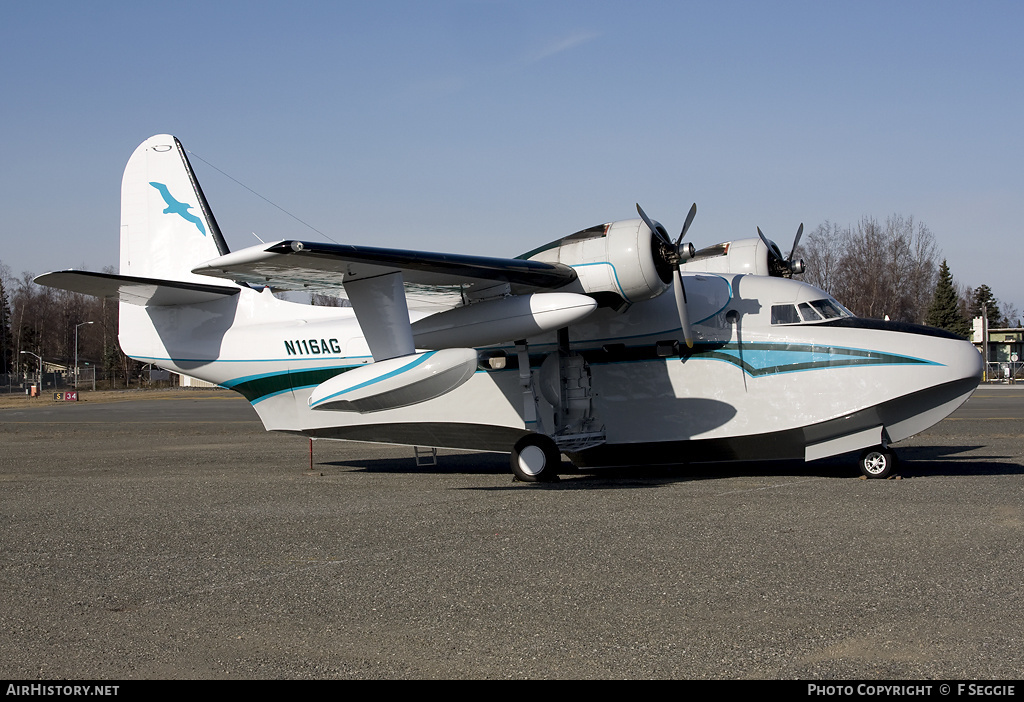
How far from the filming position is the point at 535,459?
13.4 metres

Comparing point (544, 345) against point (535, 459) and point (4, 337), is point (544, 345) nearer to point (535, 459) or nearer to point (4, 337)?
point (535, 459)

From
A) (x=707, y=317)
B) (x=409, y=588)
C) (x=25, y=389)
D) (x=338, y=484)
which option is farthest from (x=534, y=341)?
(x=25, y=389)

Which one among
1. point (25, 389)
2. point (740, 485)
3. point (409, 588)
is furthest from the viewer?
point (25, 389)

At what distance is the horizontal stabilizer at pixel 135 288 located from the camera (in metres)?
12.3

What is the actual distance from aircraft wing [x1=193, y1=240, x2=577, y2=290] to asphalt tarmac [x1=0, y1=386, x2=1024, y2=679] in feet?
9.97

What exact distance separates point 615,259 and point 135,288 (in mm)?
7953

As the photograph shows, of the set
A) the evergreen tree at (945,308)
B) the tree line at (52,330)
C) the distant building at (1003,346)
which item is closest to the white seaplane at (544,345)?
the evergreen tree at (945,308)

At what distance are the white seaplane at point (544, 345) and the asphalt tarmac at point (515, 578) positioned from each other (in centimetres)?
99

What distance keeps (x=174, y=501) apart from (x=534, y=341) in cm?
609

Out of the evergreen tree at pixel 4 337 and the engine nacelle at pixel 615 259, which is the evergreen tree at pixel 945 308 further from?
the evergreen tree at pixel 4 337

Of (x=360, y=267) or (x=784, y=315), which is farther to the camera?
(x=784, y=315)

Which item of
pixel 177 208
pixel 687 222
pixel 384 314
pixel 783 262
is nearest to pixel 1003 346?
pixel 783 262

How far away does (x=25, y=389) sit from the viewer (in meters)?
69.8
